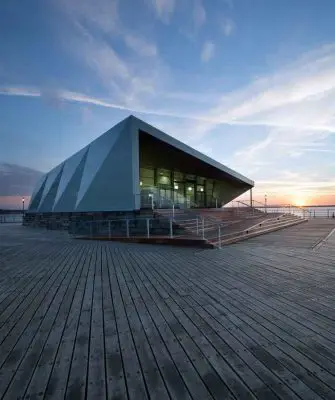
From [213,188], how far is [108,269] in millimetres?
31970

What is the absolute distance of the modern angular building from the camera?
1547 cm

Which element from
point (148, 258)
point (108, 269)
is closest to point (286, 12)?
→ point (148, 258)

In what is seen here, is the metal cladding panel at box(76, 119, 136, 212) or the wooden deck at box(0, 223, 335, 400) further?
the metal cladding panel at box(76, 119, 136, 212)

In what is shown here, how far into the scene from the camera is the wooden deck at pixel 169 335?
1.87m

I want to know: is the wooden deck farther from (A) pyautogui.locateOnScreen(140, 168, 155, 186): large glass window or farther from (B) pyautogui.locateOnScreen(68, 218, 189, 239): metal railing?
(A) pyautogui.locateOnScreen(140, 168, 155, 186): large glass window

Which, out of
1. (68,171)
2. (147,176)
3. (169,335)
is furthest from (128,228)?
(68,171)

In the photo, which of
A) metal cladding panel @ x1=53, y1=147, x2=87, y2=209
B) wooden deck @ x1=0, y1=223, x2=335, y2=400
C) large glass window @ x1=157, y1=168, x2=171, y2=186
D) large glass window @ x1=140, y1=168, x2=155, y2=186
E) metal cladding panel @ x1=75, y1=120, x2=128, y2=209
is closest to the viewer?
wooden deck @ x1=0, y1=223, x2=335, y2=400

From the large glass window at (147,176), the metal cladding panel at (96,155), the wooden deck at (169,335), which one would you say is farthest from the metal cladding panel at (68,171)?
the wooden deck at (169,335)

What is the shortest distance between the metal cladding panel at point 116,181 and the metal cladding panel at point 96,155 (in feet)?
1.71

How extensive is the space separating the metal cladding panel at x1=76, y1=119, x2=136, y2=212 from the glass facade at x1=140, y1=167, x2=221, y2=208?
→ 1174 millimetres

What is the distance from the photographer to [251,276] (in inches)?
207

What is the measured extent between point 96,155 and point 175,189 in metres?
12.9

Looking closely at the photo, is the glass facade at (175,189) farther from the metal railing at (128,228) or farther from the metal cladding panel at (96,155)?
the metal cladding panel at (96,155)

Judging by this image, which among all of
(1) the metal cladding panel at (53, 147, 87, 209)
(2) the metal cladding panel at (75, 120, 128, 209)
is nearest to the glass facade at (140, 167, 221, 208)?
(2) the metal cladding panel at (75, 120, 128, 209)
